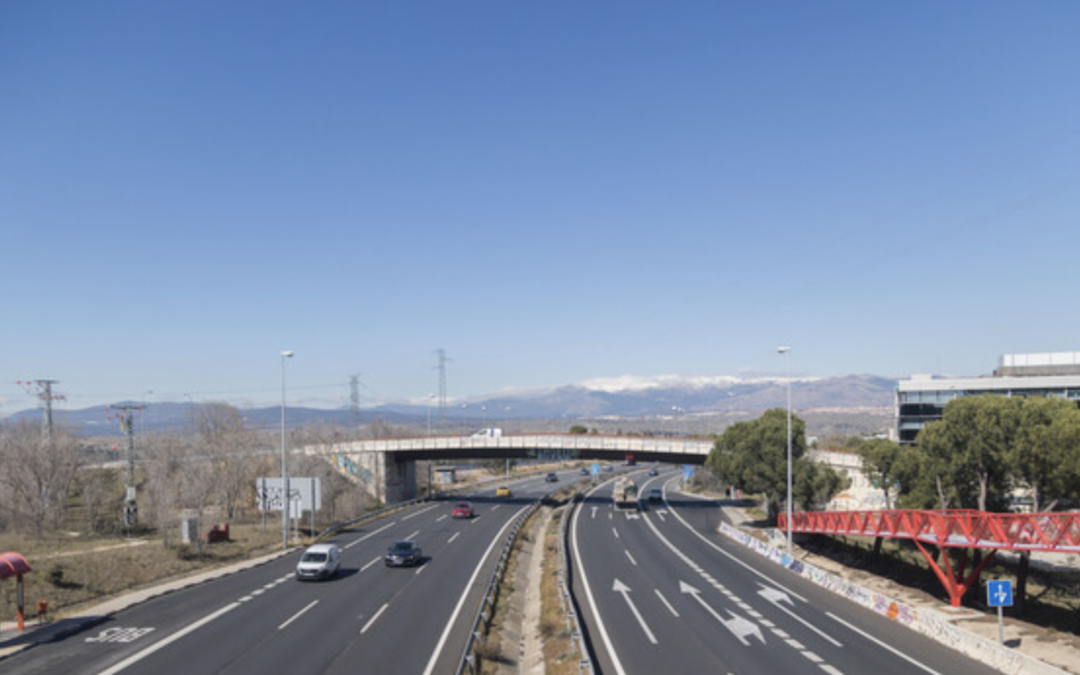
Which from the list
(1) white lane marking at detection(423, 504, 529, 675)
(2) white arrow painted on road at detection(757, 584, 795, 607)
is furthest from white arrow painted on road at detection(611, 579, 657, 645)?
(1) white lane marking at detection(423, 504, 529, 675)

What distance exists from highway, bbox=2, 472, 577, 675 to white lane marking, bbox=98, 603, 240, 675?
34 mm

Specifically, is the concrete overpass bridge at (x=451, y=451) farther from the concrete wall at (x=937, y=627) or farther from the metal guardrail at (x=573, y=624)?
the concrete wall at (x=937, y=627)

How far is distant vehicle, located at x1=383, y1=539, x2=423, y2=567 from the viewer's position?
139 ft

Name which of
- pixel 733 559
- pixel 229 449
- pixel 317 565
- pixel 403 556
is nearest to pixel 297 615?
pixel 317 565

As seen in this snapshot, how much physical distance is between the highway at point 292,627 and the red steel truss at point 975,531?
21773 millimetres

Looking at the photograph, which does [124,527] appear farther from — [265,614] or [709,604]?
[709,604]

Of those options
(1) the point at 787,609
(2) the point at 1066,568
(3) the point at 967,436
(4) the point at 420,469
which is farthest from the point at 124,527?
(4) the point at 420,469

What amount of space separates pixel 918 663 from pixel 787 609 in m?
8.62

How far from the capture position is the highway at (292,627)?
909 inches

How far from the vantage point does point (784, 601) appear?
3478 cm

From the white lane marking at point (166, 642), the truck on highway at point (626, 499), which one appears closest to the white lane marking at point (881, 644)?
the white lane marking at point (166, 642)

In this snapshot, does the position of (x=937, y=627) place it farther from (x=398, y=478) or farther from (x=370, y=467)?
Result: (x=398, y=478)

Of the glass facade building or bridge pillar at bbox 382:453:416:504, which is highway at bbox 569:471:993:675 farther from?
the glass facade building

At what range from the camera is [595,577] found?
40844 millimetres
